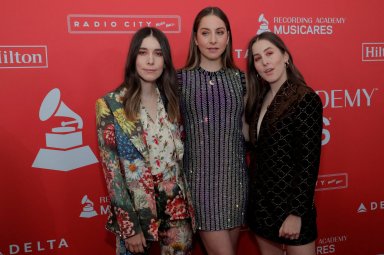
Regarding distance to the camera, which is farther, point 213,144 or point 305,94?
point 213,144

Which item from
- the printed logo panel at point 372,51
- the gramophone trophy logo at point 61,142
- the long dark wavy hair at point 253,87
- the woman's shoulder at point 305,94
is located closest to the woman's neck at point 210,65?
the long dark wavy hair at point 253,87

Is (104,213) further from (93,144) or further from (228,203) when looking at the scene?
(228,203)

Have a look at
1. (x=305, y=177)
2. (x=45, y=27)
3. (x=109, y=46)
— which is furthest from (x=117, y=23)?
(x=305, y=177)

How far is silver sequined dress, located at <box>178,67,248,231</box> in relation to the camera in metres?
1.78

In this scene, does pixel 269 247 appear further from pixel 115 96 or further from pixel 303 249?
pixel 115 96

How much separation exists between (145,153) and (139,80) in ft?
1.07

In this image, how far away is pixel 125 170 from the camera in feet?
5.13

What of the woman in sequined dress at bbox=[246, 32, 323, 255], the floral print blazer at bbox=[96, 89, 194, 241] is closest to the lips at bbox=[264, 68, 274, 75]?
the woman in sequined dress at bbox=[246, 32, 323, 255]

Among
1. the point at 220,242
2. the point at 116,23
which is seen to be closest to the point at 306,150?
the point at 220,242

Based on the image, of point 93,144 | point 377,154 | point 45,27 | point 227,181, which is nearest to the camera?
point 227,181

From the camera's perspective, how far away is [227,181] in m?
1.79

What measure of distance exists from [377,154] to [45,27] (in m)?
2.23

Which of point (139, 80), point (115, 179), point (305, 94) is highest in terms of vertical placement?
point (139, 80)

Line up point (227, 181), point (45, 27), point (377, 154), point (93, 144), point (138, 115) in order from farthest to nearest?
point (377, 154) < point (93, 144) < point (45, 27) < point (227, 181) < point (138, 115)
